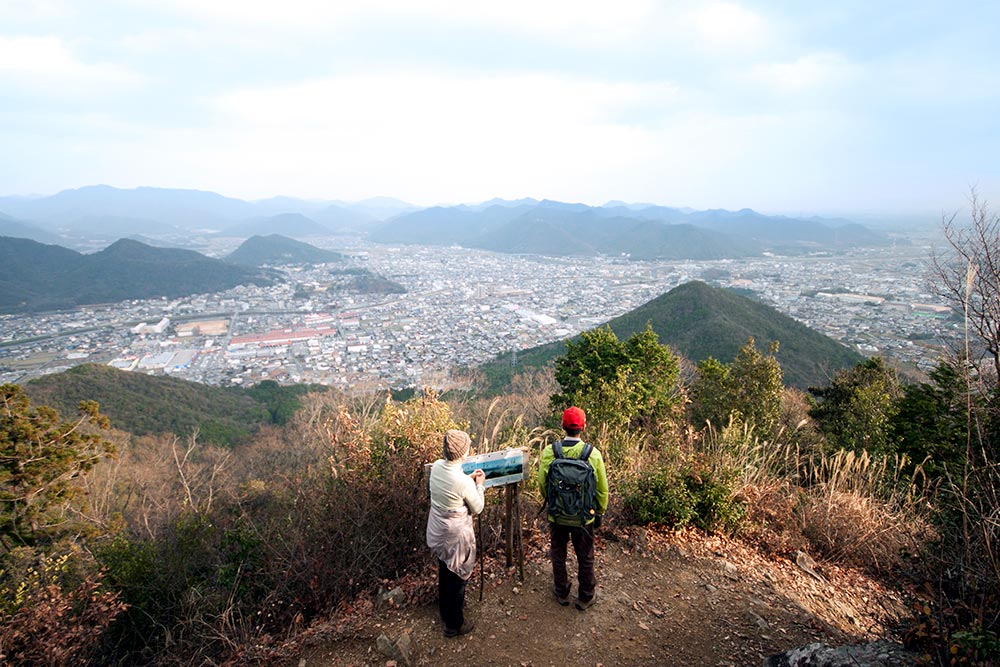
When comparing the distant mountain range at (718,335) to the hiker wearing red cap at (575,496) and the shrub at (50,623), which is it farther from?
the shrub at (50,623)

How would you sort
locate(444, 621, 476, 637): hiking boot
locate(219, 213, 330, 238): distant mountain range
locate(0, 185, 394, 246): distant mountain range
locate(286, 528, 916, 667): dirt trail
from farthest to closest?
locate(219, 213, 330, 238): distant mountain range
locate(0, 185, 394, 246): distant mountain range
locate(444, 621, 476, 637): hiking boot
locate(286, 528, 916, 667): dirt trail

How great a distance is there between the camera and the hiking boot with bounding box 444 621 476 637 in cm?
286

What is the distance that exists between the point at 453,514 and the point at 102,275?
77.3 metres

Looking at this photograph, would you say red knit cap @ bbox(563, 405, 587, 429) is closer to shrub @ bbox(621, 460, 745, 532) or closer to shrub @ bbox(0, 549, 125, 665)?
shrub @ bbox(621, 460, 745, 532)

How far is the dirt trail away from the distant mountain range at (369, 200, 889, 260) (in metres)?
99.5

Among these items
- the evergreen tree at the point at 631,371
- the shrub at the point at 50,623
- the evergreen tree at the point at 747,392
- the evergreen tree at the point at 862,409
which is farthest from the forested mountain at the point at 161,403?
the evergreen tree at the point at 862,409

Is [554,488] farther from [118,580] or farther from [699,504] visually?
[118,580]

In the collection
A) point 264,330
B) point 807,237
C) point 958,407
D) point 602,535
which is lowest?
point 264,330

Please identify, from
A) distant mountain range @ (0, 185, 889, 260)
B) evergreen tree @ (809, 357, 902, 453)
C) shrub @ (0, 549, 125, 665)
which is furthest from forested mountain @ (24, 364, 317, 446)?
distant mountain range @ (0, 185, 889, 260)

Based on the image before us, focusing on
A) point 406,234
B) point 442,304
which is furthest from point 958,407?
point 406,234

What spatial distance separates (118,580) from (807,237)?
13772 centimetres

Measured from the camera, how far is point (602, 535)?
3859 millimetres

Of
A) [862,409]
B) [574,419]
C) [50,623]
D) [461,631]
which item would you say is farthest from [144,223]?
[574,419]

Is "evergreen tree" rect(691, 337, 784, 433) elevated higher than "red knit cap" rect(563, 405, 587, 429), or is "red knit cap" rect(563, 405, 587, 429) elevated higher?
"red knit cap" rect(563, 405, 587, 429)
